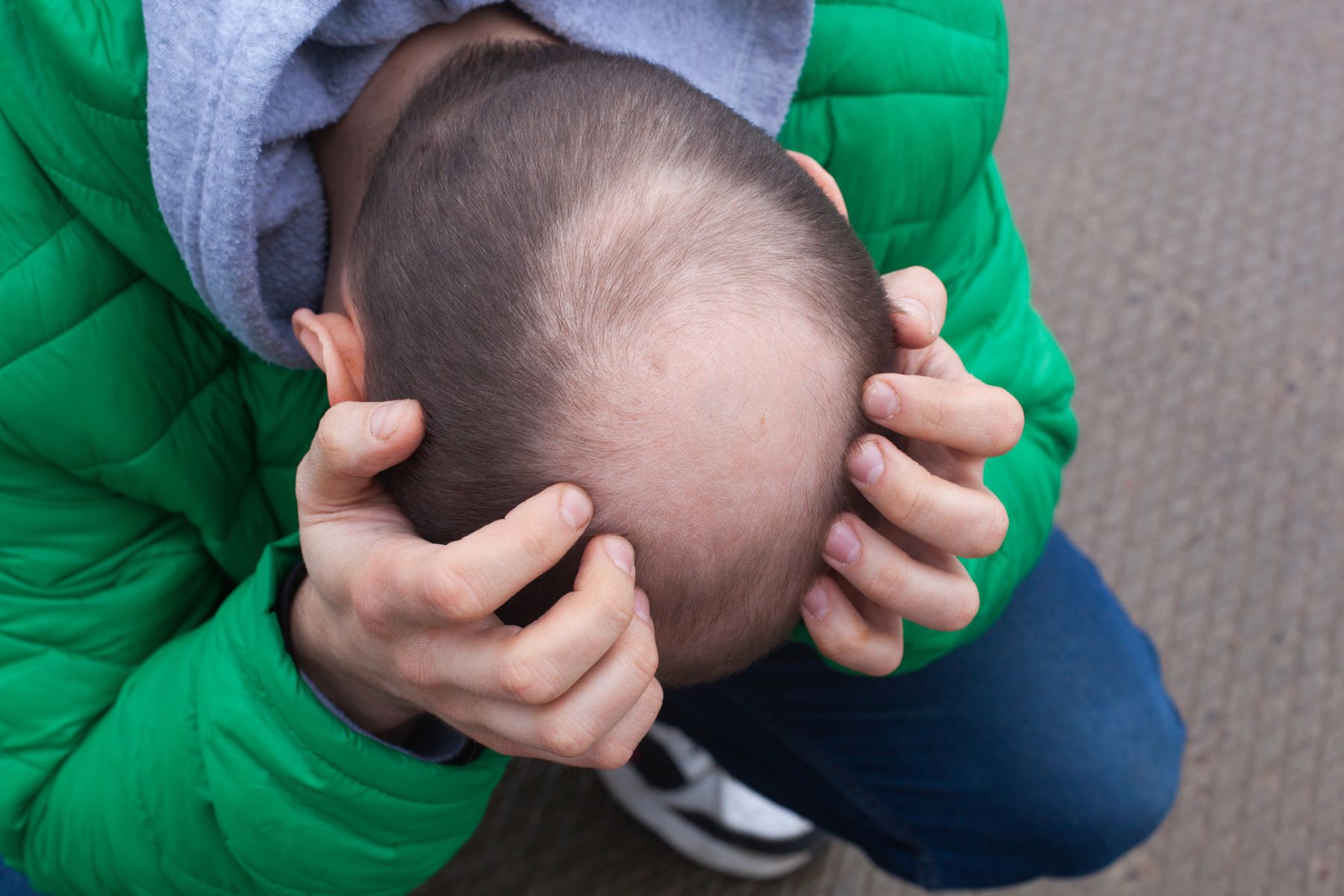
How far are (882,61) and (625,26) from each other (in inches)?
8.7

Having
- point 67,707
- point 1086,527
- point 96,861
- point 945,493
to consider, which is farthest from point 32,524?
point 1086,527

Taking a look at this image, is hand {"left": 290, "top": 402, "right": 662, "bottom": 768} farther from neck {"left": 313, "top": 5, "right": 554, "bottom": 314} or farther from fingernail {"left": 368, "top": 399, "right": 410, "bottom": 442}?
neck {"left": 313, "top": 5, "right": 554, "bottom": 314}

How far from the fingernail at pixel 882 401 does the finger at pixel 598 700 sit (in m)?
0.17

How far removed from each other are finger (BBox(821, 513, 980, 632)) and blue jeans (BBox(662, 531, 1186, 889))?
1.08 ft

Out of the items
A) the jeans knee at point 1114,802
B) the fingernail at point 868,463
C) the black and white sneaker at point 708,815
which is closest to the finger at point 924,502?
the fingernail at point 868,463

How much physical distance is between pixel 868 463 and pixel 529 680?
0.69ft

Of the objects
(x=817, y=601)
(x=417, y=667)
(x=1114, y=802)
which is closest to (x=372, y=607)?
(x=417, y=667)

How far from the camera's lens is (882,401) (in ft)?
1.94

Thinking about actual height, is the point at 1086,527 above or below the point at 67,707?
below

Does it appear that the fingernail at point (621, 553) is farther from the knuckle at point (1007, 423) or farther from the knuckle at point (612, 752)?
the knuckle at point (1007, 423)

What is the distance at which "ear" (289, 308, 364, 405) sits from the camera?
0.62 m

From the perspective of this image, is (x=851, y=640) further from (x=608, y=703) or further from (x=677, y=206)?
(x=677, y=206)

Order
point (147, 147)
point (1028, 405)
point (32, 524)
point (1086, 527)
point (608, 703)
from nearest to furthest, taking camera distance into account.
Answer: point (608, 703) < point (147, 147) < point (32, 524) < point (1028, 405) < point (1086, 527)

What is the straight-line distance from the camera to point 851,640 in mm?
655
